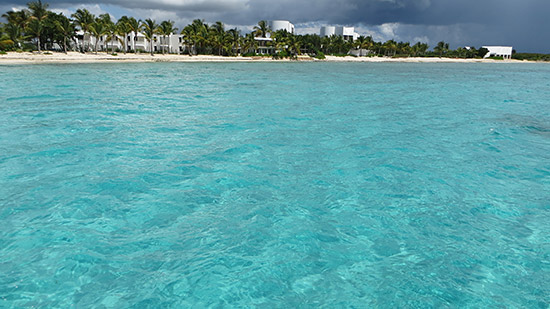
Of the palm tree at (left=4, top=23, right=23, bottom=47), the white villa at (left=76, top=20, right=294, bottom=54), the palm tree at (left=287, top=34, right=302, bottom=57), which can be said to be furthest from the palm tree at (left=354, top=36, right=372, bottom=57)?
the palm tree at (left=4, top=23, right=23, bottom=47)

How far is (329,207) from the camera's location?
7199 mm

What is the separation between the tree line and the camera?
70250mm

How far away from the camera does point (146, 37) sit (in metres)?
84.9

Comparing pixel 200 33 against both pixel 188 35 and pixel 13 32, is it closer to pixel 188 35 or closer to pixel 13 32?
pixel 188 35

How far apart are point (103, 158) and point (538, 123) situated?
A: 2048 cm

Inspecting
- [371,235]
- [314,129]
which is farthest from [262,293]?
[314,129]

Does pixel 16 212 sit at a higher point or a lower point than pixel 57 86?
lower

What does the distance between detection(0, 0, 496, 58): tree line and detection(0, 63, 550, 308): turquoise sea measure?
6940 cm

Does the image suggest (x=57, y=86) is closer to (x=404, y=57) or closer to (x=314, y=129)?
(x=314, y=129)

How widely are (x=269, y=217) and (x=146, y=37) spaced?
90.6 metres

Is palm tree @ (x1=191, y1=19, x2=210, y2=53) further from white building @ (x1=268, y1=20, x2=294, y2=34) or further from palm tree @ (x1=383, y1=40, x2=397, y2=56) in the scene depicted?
palm tree @ (x1=383, y1=40, x2=397, y2=56)

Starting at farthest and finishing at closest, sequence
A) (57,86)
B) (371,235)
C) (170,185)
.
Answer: (57,86), (170,185), (371,235)

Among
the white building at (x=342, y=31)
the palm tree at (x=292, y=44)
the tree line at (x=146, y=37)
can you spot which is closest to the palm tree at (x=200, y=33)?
the tree line at (x=146, y=37)

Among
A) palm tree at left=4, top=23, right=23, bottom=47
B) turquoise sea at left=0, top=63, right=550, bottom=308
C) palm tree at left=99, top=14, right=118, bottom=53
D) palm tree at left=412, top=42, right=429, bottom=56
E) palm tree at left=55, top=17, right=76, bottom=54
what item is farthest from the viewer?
palm tree at left=412, top=42, right=429, bottom=56
